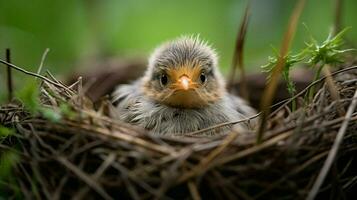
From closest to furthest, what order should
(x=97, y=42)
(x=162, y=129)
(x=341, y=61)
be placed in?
(x=341, y=61), (x=162, y=129), (x=97, y=42)

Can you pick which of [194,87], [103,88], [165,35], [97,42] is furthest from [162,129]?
[165,35]

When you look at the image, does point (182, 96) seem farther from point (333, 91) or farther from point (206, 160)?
point (206, 160)

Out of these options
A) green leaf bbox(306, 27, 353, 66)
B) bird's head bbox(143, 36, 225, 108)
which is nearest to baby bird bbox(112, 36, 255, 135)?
bird's head bbox(143, 36, 225, 108)

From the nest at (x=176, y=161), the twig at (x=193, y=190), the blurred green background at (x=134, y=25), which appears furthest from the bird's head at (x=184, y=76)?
the blurred green background at (x=134, y=25)

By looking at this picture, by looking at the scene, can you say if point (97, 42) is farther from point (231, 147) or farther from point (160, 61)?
point (231, 147)

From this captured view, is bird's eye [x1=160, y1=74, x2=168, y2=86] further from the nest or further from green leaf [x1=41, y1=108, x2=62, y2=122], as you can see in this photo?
green leaf [x1=41, y1=108, x2=62, y2=122]

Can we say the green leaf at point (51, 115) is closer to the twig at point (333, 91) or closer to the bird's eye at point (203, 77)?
the twig at point (333, 91)

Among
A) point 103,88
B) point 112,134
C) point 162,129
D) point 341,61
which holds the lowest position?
point 112,134
